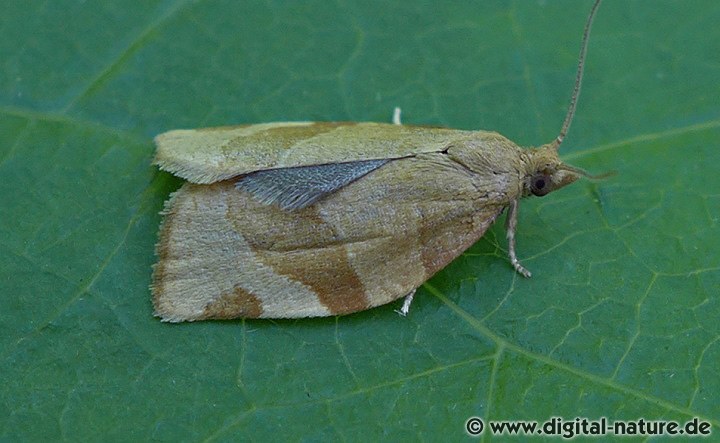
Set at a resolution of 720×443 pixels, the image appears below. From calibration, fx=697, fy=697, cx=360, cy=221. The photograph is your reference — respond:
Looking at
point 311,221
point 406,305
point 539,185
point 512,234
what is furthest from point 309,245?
point 539,185

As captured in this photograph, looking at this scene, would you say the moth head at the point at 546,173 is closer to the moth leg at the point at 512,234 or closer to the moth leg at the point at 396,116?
the moth leg at the point at 512,234

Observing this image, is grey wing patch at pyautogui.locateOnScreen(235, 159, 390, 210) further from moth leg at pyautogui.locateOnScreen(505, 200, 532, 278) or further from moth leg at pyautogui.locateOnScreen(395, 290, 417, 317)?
moth leg at pyautogui.locateOnScreen(505, 200, 532, 278)

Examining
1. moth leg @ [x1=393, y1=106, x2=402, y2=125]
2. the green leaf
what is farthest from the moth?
moth leg @ [x1=393, y1=106, x2=402, y2=125]

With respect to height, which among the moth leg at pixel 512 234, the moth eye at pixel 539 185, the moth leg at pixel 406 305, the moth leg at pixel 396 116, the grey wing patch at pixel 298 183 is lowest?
the moth leg at pixel 406 305

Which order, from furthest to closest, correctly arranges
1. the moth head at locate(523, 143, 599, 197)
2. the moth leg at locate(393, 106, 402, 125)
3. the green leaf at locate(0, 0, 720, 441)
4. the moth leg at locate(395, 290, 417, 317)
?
the moth leg at locate(393, 106, 402, 125)
the moth head at locate(523, 143, 599, 197)
the moth leg at locate(395, 290, 417, 317)
the green leaf at locate(0, 0, 720, 441)

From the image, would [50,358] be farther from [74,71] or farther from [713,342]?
[713,342]

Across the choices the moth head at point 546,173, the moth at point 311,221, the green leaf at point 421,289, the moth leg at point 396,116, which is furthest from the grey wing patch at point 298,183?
the moth head at point 546,173
